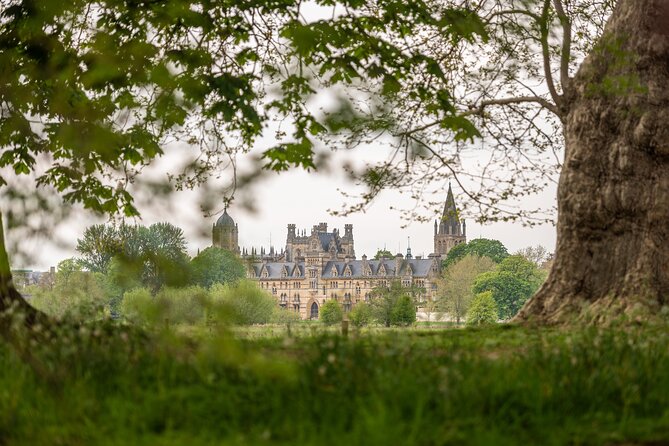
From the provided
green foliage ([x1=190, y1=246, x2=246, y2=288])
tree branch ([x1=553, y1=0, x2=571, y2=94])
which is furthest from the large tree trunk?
green foliage ([x1=190, y1=246, x2=246, y2=288])

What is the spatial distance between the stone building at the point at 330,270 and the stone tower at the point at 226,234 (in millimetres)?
132608

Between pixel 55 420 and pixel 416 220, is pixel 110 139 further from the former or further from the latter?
pixel 416 220

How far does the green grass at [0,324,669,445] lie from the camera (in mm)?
5234

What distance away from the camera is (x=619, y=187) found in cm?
1368

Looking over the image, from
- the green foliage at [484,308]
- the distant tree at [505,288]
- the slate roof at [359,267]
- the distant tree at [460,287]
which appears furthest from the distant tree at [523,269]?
the slate roof at [359,267]

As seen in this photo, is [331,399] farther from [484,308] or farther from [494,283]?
[494,283]

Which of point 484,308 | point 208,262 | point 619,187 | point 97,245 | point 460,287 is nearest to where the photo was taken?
point 208,262

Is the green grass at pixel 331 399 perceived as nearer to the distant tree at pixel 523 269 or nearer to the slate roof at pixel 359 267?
the distant tree at pixel 523 269

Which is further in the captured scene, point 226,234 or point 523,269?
point 523,269

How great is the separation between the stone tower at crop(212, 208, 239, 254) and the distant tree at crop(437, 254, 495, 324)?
92.2 meters

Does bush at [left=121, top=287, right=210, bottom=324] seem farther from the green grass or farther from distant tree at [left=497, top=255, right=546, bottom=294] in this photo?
distant tree at [left=497, top=255, right=546, bottom=294]

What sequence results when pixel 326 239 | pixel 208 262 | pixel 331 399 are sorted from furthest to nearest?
pixel 326 239
pixel 331 399
pixel 208 262

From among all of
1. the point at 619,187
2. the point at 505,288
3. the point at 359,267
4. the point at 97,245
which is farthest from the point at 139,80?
the point at 359,267

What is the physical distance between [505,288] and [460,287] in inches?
211
